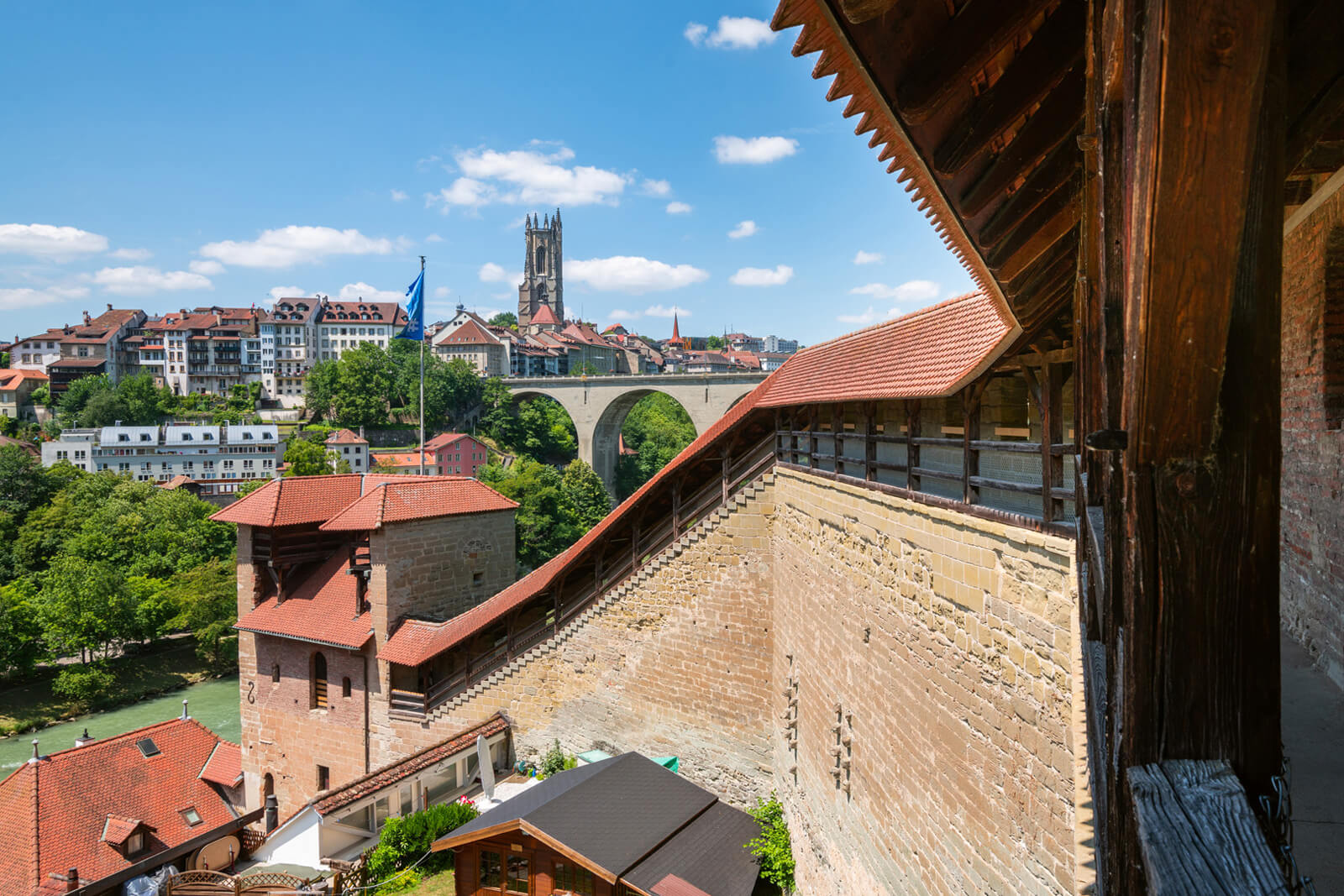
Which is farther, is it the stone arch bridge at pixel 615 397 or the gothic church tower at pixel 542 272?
the gothic church tower at pixel 542 272

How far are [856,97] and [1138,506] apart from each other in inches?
51.8

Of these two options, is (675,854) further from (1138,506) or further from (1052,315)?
(1138,506)

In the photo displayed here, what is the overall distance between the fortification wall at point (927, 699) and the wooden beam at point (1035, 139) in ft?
8.33

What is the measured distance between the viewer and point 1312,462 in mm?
6125

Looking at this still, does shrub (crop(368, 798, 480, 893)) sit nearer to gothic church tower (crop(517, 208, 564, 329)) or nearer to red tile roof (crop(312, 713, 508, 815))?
red tile roof (crop(312, 713, 508, 815))

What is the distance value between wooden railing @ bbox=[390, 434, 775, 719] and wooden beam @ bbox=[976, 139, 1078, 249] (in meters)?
9.58

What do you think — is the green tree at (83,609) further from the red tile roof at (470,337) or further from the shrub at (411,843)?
the red tile roof at (470,337)

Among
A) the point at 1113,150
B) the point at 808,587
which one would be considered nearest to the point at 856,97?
the point at 1113,150

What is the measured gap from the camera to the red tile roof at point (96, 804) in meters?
16.7

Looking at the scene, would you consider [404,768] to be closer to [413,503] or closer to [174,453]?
[413,503]

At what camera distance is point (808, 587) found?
10.4m

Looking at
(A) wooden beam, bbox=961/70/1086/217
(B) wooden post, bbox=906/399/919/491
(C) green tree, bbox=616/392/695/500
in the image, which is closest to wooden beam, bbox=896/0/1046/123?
(A) wooden beam, bbox=961/70/1086/217

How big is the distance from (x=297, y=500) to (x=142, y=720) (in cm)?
2221

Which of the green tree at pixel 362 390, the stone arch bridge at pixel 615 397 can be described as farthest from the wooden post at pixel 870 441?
the green tree at pixel 362 390
